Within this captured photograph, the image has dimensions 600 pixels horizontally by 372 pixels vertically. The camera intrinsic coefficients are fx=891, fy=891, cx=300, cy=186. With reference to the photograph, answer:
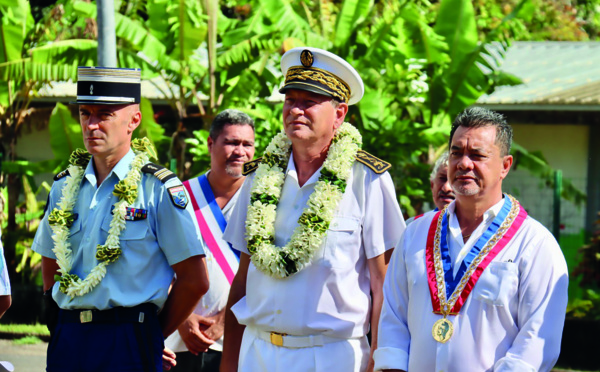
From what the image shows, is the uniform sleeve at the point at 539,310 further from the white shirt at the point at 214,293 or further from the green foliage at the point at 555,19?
the green foliage at the point at 555,19

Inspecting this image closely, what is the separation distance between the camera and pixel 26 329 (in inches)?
514

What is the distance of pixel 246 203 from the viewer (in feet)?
16.1

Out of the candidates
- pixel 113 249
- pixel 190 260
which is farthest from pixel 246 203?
pixel 113 249

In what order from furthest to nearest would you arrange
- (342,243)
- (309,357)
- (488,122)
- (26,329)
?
(26,329) < (342,243) < (309,357) < (488,122)

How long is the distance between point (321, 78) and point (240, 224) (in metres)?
0.92

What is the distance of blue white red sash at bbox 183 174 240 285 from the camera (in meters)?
6.00

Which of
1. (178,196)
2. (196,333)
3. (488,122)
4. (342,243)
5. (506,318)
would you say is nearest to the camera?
(506,318)

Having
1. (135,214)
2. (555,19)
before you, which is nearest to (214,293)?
(135,214)

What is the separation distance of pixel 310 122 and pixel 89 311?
1.47 meters

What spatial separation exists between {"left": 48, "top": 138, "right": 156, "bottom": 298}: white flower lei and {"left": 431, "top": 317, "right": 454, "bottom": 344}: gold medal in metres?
1.65

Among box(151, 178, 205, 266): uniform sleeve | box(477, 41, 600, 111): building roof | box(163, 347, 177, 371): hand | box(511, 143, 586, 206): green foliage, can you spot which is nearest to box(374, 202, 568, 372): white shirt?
box(151, 178, 205, 266): uniform sleeve

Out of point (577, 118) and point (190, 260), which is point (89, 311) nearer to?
point (190, 260)

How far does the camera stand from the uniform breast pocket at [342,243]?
4.50 metres

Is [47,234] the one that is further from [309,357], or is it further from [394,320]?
[394,320]
